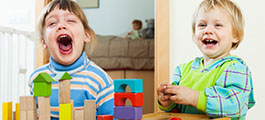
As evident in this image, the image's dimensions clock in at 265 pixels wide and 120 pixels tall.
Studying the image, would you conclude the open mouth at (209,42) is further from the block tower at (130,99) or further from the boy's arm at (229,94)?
the block tower at (130,99)

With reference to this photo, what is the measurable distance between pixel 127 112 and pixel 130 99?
0.03 m

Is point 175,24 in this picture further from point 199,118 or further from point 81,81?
point 199,118

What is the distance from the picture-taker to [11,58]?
7.81 ft

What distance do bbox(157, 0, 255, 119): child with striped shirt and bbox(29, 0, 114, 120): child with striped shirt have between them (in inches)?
9.3

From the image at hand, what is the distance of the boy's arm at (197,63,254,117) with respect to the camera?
3.28 ft

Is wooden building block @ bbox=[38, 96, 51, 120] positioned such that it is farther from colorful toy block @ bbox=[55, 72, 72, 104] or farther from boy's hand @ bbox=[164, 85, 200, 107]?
boy's hand @ bbox=[164, 85, 200, 107]

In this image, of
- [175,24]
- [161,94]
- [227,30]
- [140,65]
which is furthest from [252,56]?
[140,65]

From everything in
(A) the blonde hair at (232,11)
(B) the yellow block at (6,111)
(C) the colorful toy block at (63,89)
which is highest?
(A) the blonde hair at (232,11)

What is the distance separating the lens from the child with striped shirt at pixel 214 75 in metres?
1.01

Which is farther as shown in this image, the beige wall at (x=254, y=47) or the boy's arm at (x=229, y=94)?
the beige wall at (x=254, y=47)

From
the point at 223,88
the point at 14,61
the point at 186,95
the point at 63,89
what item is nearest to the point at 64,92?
the point at 63,89

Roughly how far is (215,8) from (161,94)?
37 cm

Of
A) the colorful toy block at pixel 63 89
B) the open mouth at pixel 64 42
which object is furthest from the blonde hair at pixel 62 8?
the colorful toy block at pixel 63 89

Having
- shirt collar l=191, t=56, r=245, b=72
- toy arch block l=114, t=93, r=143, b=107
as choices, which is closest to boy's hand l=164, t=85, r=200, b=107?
shirt collar l=191, t=56, r=245, b=72
